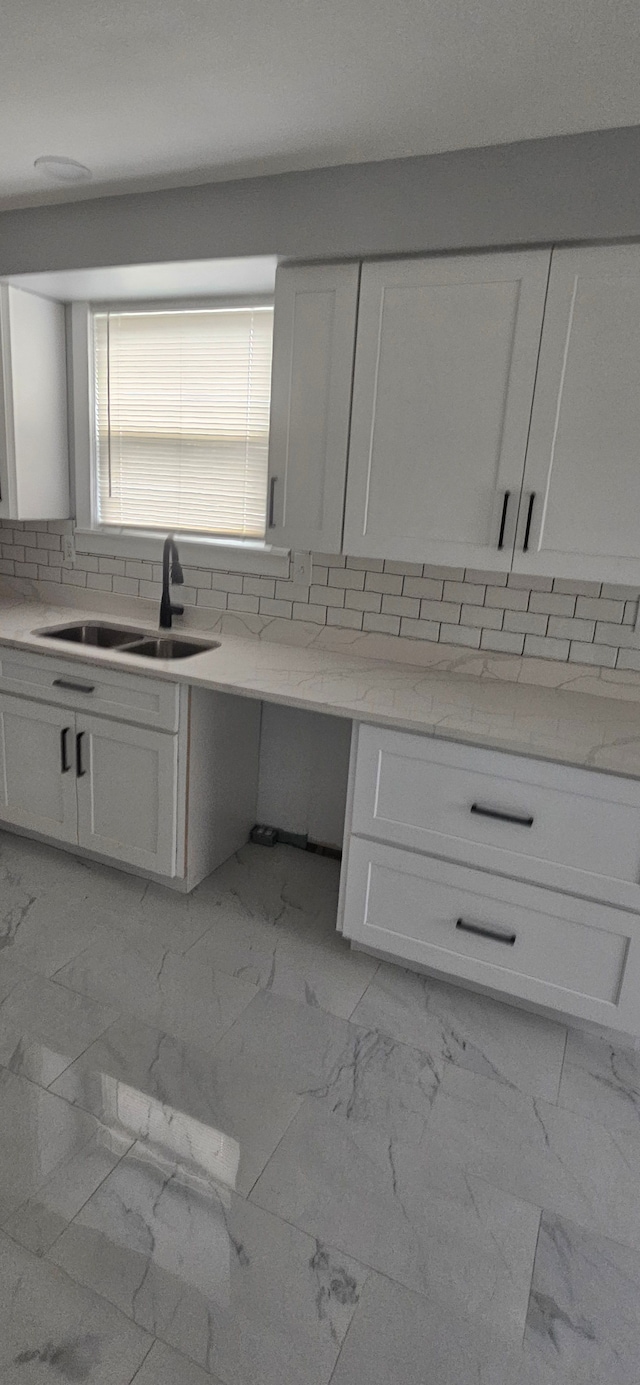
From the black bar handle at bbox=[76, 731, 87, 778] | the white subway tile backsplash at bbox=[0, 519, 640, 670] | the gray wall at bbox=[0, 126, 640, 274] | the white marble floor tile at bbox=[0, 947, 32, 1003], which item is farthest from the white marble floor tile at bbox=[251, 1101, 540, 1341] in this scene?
the gray wall at bbox=[0, 126, 640, 274]

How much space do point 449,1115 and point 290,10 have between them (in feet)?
8.02

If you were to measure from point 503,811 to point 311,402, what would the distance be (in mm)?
1380

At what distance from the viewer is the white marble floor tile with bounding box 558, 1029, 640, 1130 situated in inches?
72.8

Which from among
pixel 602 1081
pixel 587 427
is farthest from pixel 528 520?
pixel 602 1081

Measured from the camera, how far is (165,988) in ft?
7.14

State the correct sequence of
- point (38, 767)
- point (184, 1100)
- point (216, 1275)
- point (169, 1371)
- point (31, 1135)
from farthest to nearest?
point (38, 767)
point (184, 1100)
point (31, 1135)
point (216, 1275)
point (169, 1371)

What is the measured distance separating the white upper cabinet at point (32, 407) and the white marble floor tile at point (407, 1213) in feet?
8.32

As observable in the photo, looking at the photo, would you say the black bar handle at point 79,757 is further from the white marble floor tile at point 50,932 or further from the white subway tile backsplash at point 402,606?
the white subway tile backsplash at point 402,606

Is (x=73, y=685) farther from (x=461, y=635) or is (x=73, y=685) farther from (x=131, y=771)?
(x=461, y=635)

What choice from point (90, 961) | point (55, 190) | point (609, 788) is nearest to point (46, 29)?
point (55, 190)

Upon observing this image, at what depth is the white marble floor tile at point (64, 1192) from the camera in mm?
1449

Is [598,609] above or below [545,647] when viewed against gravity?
above

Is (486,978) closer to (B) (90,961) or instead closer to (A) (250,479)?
(B) (90,961)

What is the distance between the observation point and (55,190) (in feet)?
7.77
